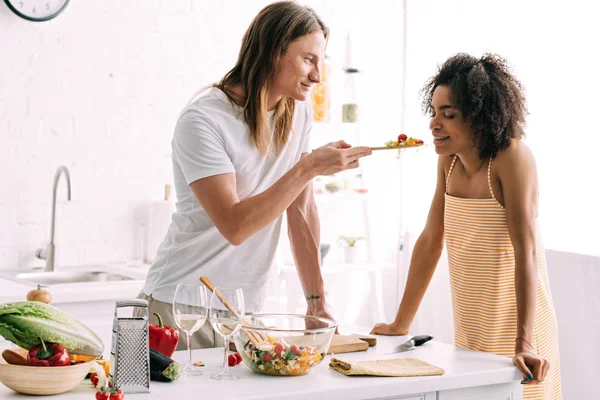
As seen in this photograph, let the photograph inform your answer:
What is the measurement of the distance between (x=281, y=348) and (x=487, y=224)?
0.80 m

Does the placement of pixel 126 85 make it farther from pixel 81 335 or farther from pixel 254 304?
pixel 81 335

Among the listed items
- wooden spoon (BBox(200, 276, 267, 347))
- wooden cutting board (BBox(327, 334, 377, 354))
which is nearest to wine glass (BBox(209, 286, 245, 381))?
wooden spoon (BBox(200, 276, 267, 347))

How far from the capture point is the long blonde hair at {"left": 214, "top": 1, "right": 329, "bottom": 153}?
2158 millimetres

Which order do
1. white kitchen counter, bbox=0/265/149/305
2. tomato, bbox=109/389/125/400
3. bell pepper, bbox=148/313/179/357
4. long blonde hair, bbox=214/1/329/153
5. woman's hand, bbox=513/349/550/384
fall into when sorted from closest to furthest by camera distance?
tomato, bbox=109/389/125/400 → bell pepper, bbox=148/313/179/357 → woman's hand, bbox=513/349/550/384 → long blonde hair, bbox=214/1/329/153 → white kitchen counter, bbox=0/265/149/305

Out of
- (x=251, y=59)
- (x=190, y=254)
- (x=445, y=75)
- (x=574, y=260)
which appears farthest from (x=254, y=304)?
(x=574, y=260)

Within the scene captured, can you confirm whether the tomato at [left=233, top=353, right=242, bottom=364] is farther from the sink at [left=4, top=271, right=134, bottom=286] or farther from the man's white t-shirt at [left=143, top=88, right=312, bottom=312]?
the sink at [left=4, top=271, right=134, bottom=286]

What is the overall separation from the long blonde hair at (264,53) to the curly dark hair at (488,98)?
45 cm

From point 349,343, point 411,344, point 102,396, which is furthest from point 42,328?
point 411,344

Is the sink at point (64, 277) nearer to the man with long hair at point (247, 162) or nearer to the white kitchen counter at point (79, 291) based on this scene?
the white kitchen counter at point (79, 291)

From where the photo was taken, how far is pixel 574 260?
3303mm

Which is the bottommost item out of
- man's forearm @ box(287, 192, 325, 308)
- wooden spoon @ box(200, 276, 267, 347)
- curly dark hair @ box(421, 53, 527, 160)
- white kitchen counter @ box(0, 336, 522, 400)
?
white kitchen counter @ box(0, 336, 522, 400)

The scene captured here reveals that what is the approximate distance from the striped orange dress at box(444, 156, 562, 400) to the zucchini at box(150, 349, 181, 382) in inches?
38.2

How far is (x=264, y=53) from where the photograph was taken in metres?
2.18

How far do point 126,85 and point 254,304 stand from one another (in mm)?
1895
